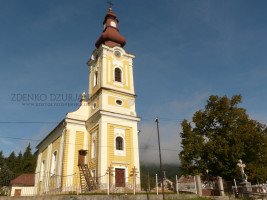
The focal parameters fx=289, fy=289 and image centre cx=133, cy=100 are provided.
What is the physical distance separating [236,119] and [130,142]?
36.2ft

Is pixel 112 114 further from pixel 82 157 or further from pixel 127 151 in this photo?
pixel 82 157

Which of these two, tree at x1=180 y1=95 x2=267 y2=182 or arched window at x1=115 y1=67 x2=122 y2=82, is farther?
arched window at x1=115 y1=67 x2=122 y2=82

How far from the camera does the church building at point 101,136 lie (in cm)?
2788

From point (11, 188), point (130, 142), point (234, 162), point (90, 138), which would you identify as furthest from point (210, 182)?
point (11, 188)

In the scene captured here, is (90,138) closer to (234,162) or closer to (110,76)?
(110,76)

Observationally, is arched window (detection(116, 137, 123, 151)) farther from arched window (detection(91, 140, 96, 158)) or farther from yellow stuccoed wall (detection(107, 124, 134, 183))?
arched window (detection(91, 140, 96, 158))

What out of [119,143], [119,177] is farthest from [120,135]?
Answer: [119,177]

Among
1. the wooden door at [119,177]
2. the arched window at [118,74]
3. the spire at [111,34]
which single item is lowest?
the wooden door at [119,177]

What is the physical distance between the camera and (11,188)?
3916cm

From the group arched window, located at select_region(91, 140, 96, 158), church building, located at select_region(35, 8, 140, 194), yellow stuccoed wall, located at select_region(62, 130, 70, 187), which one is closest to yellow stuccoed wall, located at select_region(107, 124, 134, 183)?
church building, located at select_region(35, 8, 140, 194)

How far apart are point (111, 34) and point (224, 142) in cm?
1944

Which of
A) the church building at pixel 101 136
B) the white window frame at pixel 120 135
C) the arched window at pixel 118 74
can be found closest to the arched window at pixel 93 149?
the church building at pixel 101 136

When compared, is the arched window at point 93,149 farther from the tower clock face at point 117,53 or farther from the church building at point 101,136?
the tower clock face at point 117,53

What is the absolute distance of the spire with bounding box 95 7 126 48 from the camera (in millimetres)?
36812
